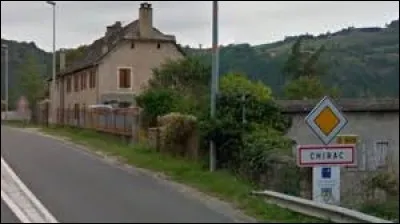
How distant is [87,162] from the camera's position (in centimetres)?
2259

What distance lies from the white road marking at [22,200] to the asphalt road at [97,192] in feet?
0.51

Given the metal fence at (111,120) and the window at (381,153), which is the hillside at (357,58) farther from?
the metal fence at (111,120)

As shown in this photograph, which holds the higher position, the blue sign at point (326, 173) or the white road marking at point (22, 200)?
the blue sign at point (326, 173)

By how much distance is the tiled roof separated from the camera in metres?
26.8

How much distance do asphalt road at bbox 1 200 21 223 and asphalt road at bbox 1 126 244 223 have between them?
623 millimetres

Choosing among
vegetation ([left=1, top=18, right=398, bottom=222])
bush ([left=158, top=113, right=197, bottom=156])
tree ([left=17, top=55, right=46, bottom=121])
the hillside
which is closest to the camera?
tree ([left=17, top=55, right=46, bottom=121])

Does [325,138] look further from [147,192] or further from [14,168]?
[14,168]

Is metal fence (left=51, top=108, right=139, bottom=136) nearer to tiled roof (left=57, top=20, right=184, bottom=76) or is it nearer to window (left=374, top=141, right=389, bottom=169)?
tiled roof (left=57, top=20, right=184, bottom=76)

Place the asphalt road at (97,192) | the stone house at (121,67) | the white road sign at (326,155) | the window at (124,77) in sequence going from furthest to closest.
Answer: the window at (124,77) → the stone house at (121,67) → the white road sign at (326,155) → the asphalt road at (97,192)

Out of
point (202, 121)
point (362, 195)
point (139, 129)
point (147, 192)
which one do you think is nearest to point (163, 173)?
point (202, 121)

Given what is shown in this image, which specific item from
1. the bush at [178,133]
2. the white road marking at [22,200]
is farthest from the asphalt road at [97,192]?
the bush at [178,133]

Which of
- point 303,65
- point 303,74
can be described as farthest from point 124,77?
point 303,74

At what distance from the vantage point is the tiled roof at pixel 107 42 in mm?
26781

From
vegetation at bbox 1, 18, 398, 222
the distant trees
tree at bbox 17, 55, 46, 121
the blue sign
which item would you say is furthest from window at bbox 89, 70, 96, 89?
tree at bbox 17, 55, 46, 121
